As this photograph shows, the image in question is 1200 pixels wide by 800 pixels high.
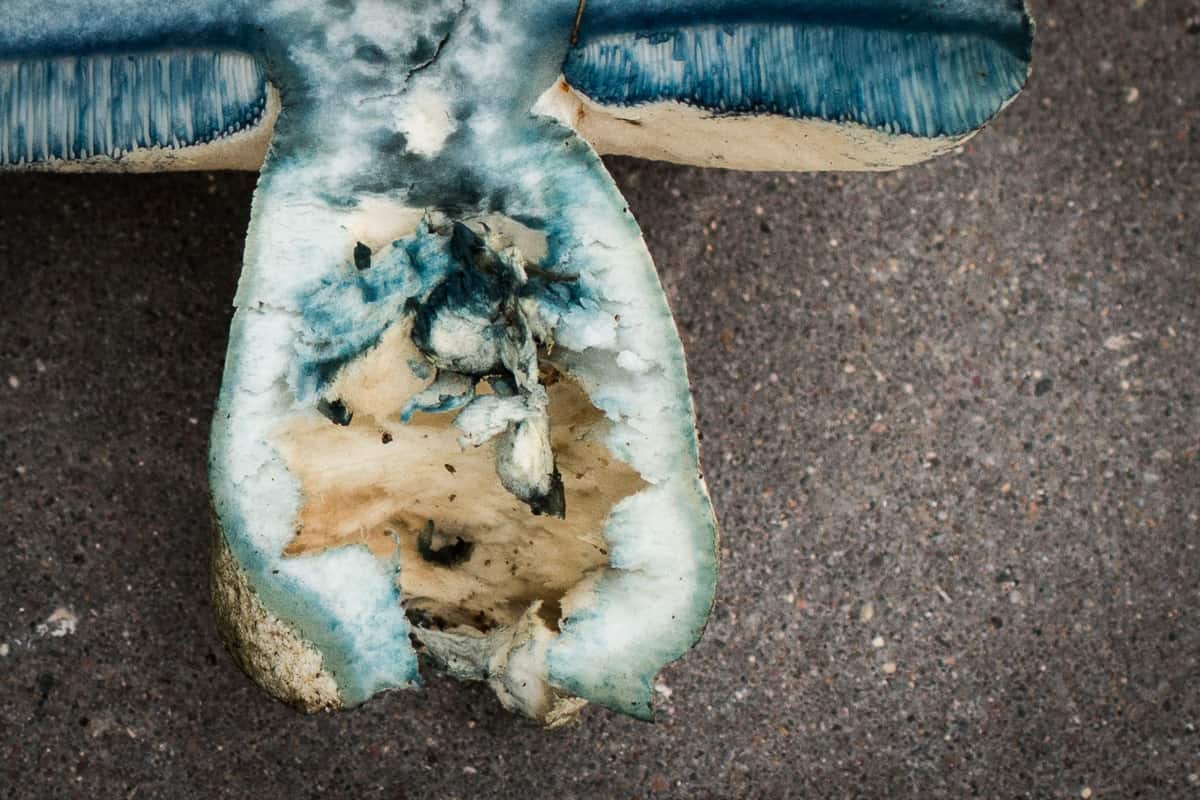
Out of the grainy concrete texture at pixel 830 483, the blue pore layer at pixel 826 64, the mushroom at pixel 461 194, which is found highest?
the blue pore layer at pixel 826 64

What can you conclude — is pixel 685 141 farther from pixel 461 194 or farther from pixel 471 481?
pixel 471 481

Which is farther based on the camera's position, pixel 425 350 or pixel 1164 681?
pixel 1164 681

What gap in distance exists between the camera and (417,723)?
1.32 meters

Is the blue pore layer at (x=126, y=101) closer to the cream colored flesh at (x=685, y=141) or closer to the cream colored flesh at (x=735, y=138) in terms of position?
the cream colored flesh at (x=685, y=141)

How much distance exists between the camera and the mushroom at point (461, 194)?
93 cm

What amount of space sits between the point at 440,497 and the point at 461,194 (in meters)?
0.31

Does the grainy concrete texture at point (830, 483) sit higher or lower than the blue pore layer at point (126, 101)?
lower

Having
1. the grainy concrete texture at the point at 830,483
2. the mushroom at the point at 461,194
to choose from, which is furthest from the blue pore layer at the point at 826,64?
the grainy concrete texture at the point at 830,483

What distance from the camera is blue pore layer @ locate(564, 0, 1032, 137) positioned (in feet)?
2.99

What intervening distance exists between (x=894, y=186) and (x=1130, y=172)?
1.03 feet

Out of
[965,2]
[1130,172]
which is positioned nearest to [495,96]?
Result: [965,2]

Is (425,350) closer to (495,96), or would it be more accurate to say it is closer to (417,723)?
(495,96)

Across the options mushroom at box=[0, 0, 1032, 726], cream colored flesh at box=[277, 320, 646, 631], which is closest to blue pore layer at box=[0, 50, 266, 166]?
mushroom at box=[0, 0, 1032, 726]

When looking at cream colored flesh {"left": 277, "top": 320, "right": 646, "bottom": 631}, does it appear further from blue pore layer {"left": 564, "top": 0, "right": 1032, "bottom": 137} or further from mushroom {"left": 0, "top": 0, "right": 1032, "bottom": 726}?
blue pore layer {"left": 564, "top": 0, "right": 1032, "bottom": 137}
